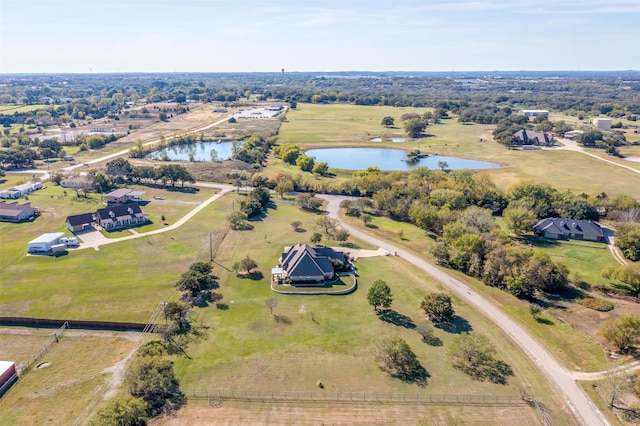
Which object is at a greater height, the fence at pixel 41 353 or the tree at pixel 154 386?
the tree at pixel 154 386

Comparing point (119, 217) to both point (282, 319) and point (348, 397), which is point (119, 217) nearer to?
point (282, 319)

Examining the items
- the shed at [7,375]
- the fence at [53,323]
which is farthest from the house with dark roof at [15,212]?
the shed at [7,375]

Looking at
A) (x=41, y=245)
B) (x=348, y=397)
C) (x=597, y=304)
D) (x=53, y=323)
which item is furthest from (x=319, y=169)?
(x=348, y=397)

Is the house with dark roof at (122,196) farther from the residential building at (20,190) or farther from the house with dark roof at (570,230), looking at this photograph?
the house with dark roof at (570,230)

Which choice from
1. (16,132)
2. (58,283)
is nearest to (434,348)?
(58,283)

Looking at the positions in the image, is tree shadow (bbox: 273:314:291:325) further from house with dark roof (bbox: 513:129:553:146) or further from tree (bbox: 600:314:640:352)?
house with dark roof (bbox: 513:129:553:146)

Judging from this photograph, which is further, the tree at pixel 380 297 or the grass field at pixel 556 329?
the tree at pixel 380 297

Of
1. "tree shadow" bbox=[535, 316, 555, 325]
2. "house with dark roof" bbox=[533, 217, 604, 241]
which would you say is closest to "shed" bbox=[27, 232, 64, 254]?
"tree shadow" bbox=[535, 316, 555, 325]

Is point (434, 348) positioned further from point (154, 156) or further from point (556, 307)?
point (154, 156)
